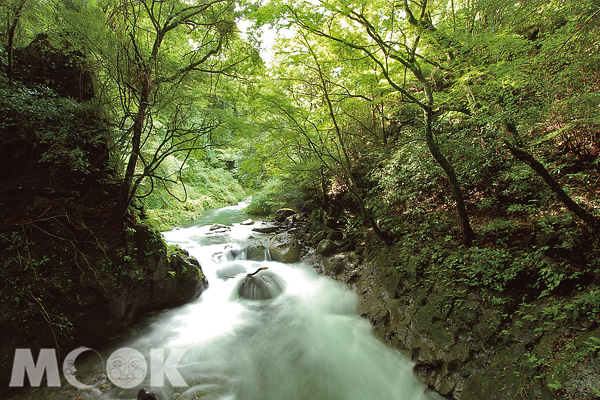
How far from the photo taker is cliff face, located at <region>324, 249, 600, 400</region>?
255 centimetres

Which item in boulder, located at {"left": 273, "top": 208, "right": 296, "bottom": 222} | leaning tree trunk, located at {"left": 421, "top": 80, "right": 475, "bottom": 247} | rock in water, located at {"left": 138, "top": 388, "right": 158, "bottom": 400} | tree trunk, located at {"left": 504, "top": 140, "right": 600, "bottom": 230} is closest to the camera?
tree trunk, located at {"left": 504, "top": 140, "right": 600, "bottom": 230}

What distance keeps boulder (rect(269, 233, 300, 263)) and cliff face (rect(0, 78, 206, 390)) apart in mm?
4255

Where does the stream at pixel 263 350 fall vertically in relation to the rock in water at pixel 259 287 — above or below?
below

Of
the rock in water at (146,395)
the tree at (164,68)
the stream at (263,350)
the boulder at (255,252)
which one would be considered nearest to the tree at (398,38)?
the tree at (164,68)

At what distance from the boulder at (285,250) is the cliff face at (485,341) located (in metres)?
3.73

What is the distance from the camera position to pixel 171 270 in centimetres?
582

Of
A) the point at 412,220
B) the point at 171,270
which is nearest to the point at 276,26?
the point at 412,220

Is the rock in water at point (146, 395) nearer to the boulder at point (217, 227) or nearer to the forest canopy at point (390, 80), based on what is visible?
the forest canopy at point (390, 80)

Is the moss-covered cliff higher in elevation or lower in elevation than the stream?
higher

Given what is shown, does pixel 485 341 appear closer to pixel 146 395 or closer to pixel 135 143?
pixel 146 395

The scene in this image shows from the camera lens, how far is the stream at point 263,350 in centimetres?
392

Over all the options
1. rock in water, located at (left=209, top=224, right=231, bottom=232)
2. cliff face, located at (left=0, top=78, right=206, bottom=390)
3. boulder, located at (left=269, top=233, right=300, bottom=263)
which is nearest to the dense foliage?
cliff face, located at (left=0, top=78, right=206, bottom=390)

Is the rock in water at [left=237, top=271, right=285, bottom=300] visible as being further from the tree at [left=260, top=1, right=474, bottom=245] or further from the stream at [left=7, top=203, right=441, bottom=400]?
the tree at [left=260, top=1, right=474, bottom=245]

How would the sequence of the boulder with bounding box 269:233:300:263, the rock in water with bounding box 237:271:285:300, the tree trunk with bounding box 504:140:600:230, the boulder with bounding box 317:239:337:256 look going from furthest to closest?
the boulder with bounding box 269:233:300:263
the boulder with bounding box 317:239:337:256
the rock in water with bounding box 237:271:285:300
the tree trunk with bounding box 504:140:600:230
